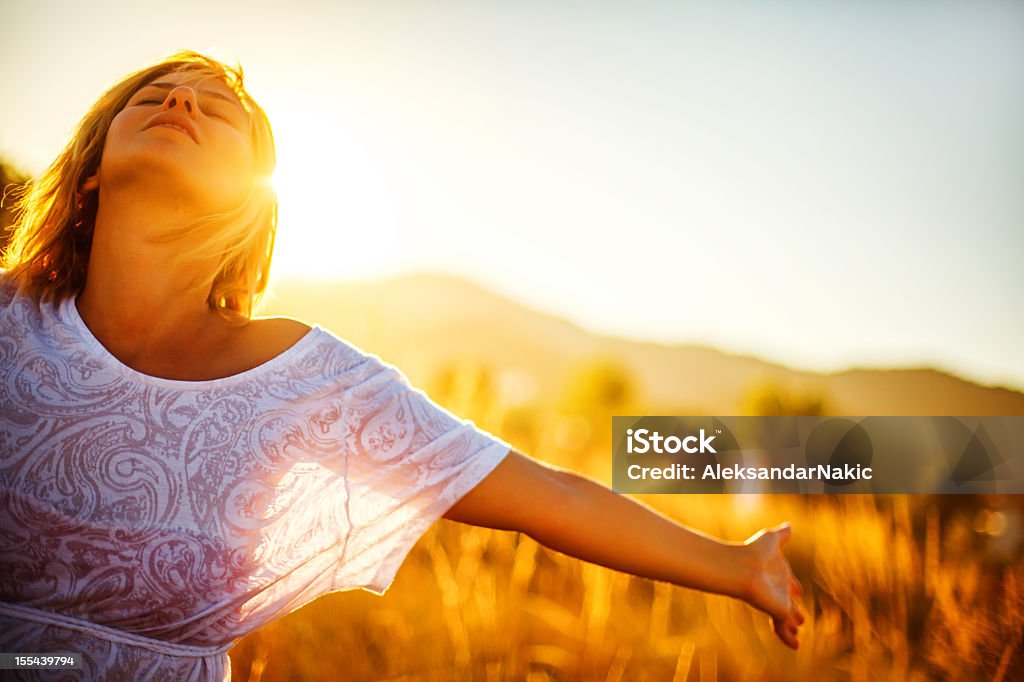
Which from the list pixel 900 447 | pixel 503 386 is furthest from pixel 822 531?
pixel 503 386

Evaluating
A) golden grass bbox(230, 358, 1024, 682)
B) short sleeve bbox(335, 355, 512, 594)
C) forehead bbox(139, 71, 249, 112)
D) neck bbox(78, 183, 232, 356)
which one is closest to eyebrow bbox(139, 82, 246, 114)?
forehead bbox(139, 71, 249, 112)

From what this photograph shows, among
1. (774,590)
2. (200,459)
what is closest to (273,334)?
(200,459)

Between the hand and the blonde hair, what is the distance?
55.5 inches

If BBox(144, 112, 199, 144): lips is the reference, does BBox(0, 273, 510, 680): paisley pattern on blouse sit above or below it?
below

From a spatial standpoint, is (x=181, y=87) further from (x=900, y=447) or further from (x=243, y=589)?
(x=900, y=447)

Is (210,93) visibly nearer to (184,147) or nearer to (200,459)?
(184,147)

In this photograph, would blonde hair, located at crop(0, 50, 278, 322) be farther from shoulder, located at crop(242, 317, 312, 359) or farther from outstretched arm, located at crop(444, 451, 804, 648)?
outstretched arm, located at crop(444, 451, 804, 648)

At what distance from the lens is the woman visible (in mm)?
1289

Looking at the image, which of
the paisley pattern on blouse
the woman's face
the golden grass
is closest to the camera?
the paisley pattern on blouse

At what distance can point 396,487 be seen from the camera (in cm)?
144

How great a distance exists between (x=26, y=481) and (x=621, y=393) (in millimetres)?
31763

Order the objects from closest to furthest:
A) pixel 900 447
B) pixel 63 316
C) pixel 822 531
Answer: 1. pixel 63 316
2. pixel 822 531
3. pixel 900 447

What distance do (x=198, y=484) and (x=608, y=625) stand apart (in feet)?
6.74

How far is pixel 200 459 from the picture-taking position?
4.36 feet
